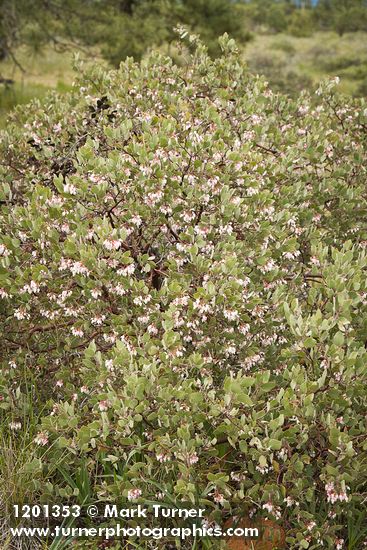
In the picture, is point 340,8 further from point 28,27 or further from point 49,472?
point 49,472

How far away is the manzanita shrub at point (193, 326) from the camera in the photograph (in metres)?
3.05

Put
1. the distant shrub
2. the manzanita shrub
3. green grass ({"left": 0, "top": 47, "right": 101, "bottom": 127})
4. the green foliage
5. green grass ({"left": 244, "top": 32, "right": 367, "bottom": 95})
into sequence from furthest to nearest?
the distant shrub < green grass ({"left": 244, "top": 32, "right": 367, "bottom": 95}) < green grass ({"left": 0, "top": 47, "right": 101, "bottom": 127}) < the green foliage < the manzanita shrub

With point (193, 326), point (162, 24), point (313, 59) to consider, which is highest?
point (313, 59)

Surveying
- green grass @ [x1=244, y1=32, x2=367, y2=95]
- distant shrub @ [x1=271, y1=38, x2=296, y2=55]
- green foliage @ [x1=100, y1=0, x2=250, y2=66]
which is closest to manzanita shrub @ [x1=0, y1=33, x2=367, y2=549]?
green foliage @ [x1=100, y1=0, x2=250, y2=66]

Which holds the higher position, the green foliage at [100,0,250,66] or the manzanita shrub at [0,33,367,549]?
the green foliage at [100,0,250,66]

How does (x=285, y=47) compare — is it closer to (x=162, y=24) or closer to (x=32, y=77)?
(x=32, y=77)

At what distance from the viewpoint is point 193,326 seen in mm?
3355

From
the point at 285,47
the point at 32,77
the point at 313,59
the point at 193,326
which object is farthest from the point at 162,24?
the point at 285,47

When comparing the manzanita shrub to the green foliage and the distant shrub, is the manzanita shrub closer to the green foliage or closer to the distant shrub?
the green foliage

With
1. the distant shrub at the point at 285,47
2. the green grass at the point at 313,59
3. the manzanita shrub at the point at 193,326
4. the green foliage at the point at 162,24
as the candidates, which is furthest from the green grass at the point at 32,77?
the distant shrub at the point at 285,47

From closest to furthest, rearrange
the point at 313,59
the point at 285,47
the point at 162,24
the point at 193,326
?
the point at 193,326
the point at 162,24
the point at 313,59
the point at 285,47

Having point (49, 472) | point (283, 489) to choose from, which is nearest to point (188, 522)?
point (283, 489)

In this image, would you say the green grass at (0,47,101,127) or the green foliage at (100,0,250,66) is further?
the green grass at (0,47,101,127)

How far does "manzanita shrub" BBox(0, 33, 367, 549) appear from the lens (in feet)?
10.00
